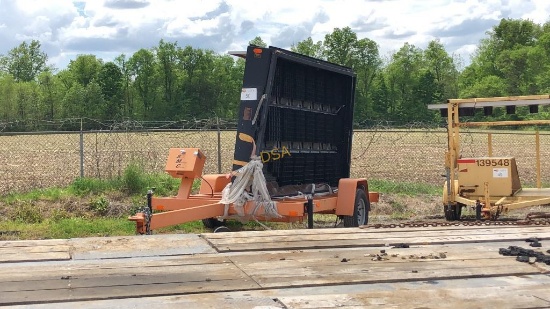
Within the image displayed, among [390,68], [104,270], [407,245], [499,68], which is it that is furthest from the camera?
[390,68]

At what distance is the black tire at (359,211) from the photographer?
10.6m

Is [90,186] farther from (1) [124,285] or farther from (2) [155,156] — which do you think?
(1) [124,285]

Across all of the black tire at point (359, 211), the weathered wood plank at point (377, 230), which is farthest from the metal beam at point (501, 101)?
the weathered wood plank at point (377, 230)

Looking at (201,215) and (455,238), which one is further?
(201,215)

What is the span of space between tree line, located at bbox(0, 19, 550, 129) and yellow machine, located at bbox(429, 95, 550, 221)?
66488 millimetres

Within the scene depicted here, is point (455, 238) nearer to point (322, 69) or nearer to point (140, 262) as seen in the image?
point (140, 262)

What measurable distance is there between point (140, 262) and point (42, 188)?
11.6m

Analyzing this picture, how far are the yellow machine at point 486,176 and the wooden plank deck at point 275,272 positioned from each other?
23.3 feet

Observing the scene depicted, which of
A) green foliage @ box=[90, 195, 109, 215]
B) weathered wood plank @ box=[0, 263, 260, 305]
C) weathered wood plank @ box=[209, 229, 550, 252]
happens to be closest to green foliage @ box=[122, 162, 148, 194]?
green foliage @ box=[90, 195, 109, 215]

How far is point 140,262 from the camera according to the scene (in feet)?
14.2

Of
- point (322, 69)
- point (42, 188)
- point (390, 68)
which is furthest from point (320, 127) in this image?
point (390, 68)

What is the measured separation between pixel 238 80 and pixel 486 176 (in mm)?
77406

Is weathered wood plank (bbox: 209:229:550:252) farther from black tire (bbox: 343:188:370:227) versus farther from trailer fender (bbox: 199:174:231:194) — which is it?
trailer fender (bbox: 199:174:231:194)

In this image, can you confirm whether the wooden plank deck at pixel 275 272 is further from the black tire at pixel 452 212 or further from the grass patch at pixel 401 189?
the grass patch at pixel 401 189
